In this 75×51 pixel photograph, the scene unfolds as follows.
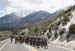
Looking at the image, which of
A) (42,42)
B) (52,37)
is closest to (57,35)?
(52,37)

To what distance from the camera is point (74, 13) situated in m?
60.2

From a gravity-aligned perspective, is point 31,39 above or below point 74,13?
below

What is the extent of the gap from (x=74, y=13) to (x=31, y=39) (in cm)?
1822

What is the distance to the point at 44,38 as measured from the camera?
38.9 m

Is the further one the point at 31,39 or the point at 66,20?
the point at 66,20

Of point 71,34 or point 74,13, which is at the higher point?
point 74,13

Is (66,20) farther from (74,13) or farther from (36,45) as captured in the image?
(36,45)

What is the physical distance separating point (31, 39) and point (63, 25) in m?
16.3

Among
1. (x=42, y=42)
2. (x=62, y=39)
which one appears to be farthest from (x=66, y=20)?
(x=42, y=42)

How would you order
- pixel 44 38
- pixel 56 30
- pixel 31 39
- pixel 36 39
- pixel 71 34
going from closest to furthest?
pixel 44 38
pixel 36 39
pixel 31 39
pixel 71 34
pixel 56 30

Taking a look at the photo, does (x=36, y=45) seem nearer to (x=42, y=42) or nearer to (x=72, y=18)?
(x=42, y=42)

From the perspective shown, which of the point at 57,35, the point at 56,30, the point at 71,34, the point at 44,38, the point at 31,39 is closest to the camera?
the point at 44,38

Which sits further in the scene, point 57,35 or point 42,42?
point 57,35

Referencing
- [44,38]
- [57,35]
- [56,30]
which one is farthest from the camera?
[56,30]
